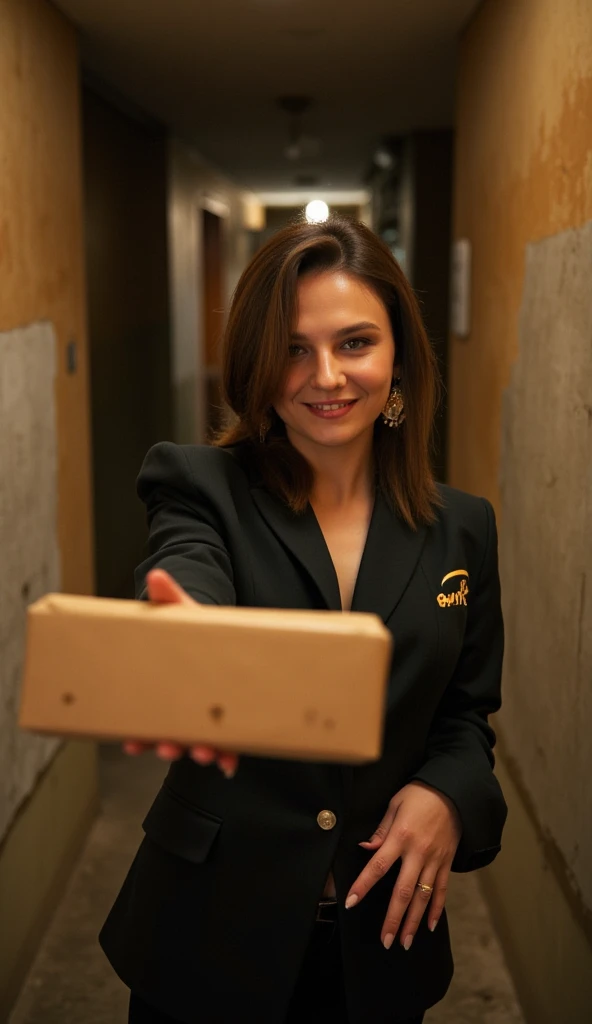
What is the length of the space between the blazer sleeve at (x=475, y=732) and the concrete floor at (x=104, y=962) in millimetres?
1285

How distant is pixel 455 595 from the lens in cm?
128

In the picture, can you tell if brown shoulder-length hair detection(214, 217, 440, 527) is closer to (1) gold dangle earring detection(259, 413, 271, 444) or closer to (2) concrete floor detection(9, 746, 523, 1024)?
(1) gold dangle earring detection(259, 413, 271, 444)

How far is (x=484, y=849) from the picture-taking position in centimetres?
130

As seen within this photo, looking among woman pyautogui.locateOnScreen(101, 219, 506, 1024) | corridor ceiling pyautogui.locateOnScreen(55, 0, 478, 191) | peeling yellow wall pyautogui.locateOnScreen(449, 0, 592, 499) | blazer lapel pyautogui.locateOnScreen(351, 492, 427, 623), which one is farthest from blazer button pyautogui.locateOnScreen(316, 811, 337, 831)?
corridor ceiling pyautogui.locateOnScreen(55, 0, 478, 191)

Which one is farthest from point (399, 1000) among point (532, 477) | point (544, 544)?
point (532, 477)

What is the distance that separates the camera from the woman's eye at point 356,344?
4.10 ft

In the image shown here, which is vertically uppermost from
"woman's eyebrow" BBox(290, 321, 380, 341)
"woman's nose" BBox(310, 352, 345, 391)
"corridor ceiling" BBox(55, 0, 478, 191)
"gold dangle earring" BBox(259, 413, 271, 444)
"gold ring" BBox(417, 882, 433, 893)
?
"corridor ceiling" BBox(55, 0, 478, 191)

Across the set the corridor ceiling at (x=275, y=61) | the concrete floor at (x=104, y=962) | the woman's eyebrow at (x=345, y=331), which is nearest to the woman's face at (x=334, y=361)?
the woman's eyebrow at (x=345, y=331)

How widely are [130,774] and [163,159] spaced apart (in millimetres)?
3182

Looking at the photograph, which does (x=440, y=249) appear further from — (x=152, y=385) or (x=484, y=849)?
(x=484, y=849)

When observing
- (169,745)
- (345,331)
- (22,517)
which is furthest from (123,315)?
(169,745)

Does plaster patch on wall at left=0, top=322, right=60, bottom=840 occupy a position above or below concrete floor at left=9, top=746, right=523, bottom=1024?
above

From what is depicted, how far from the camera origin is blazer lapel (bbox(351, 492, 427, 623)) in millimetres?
1229

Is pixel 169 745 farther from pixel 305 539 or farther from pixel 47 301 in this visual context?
pixel 47 301
